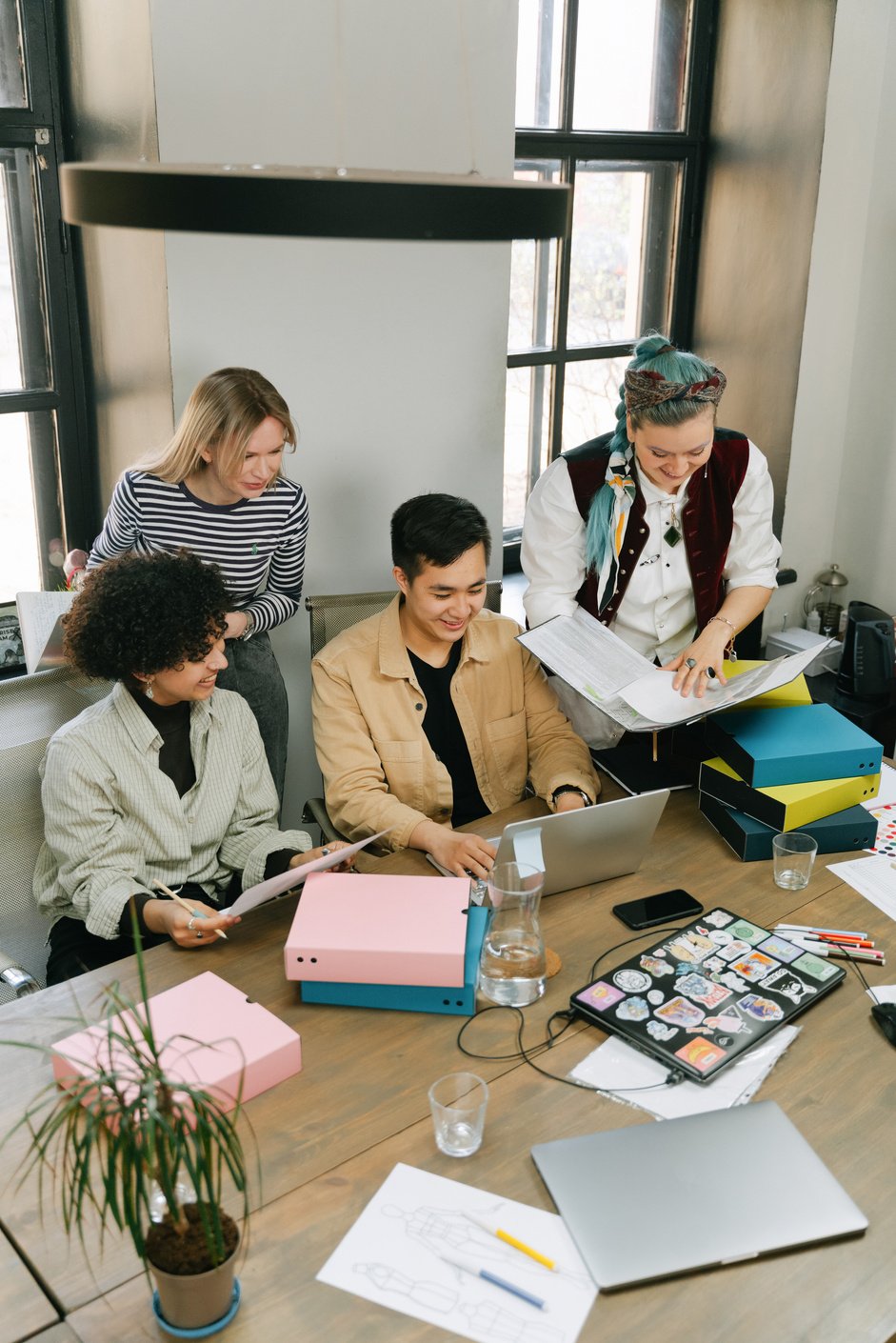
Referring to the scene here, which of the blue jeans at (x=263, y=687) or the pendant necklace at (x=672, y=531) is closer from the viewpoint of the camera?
the pendant necklace at (x=672, y=531)

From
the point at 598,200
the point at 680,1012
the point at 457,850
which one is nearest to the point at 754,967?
the point at 680,1012

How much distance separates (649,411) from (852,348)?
193 cm

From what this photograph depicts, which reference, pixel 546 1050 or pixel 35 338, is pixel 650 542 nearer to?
pixel 546 1050

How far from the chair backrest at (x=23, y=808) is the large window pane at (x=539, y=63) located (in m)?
2.19

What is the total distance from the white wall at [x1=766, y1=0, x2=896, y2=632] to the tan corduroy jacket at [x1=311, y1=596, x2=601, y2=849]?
1.88 metres

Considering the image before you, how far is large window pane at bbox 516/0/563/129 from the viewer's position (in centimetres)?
324

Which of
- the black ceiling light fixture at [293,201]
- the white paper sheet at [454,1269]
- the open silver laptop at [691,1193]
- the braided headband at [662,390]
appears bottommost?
the white paper sheet at [454,1269]

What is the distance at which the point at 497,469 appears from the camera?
3.09 m

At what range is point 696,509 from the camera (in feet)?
7.86

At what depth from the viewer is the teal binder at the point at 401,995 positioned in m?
1.59

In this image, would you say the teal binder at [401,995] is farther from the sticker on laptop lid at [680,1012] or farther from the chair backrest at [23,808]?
the chair backrest at [23,808]

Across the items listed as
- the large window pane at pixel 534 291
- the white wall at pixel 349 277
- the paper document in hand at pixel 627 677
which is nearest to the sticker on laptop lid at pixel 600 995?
the paper document in hand at pixel 627 677

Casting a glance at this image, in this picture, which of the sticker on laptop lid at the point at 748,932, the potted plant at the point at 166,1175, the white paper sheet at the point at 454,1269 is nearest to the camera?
the potted plant at the point at 166,1175

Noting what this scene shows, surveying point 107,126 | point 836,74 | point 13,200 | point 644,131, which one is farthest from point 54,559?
point 836,74
